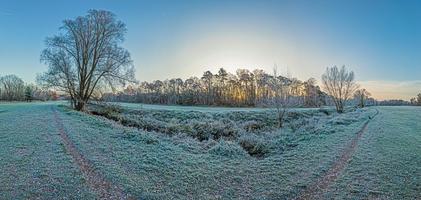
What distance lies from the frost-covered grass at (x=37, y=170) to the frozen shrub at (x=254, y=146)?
372 inches

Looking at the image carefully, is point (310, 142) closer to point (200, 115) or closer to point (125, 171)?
point (125, 171)

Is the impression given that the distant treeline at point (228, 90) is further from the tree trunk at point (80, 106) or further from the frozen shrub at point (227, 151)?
the frozen shrub at point (227, 151)

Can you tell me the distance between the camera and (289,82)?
32.3m

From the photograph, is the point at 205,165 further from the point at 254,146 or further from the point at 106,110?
the point at 106,110

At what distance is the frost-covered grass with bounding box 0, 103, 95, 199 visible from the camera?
9000mm

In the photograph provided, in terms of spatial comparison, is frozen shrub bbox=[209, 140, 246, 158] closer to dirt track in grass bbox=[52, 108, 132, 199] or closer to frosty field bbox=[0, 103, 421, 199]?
frosty field bbox=[0, 103, 421, 199]

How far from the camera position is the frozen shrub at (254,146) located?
1637cm

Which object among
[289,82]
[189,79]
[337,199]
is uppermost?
[189,79]

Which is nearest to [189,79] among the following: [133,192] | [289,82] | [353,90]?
[353,90]

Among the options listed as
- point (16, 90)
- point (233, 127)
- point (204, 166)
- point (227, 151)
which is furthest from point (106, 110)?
point (16, 90)

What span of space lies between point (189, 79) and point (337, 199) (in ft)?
316

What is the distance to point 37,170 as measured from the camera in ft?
36.2

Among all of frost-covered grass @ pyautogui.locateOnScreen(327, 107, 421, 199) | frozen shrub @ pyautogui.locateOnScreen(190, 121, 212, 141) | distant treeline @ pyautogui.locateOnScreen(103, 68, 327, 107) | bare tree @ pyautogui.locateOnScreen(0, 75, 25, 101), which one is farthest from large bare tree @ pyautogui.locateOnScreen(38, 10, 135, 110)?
bare tree @ pyautogui.locateOnScreen(0, 75, 25, 101)

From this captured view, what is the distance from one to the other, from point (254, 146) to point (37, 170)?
11354mm
